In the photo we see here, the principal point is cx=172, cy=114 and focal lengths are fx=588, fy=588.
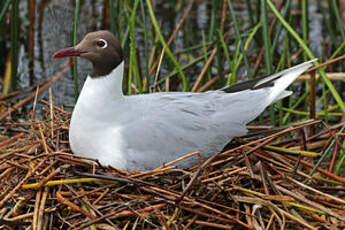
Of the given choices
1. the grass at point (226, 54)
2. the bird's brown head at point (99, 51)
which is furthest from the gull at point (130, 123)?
the grass at point (226, 54)

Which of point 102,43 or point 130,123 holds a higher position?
point 102,43

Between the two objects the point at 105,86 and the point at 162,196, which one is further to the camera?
the point at 105,86

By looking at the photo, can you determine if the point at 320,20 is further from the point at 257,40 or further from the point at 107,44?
the point at 107,44

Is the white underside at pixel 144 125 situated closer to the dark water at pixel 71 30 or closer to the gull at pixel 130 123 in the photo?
the gull at pixel 130 123

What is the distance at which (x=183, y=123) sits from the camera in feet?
10.7

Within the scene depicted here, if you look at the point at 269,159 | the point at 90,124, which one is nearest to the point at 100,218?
the point at 90,124

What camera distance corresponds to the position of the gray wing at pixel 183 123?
3.16 metres

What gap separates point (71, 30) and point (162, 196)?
1.55m

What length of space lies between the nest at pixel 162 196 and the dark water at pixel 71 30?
104 centimetres

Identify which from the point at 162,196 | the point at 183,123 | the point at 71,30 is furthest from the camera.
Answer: the point at 71,30

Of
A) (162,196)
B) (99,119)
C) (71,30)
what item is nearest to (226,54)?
(71,30)

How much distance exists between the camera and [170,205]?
2.91 m

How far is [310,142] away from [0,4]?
2401 mm

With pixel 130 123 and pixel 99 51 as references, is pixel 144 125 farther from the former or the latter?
pixel 99 51
